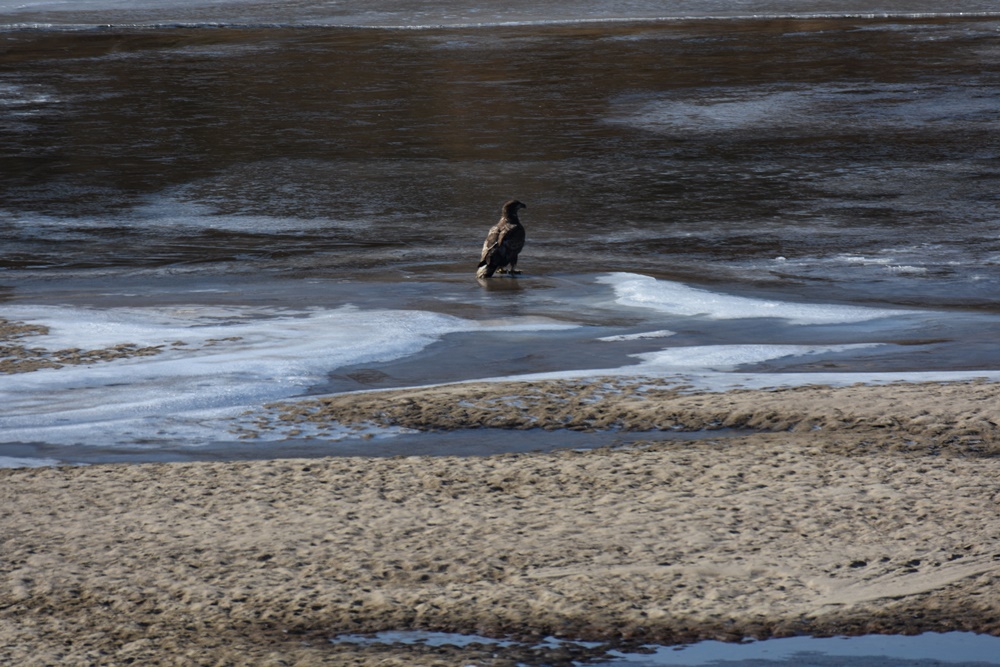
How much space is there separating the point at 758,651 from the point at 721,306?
4.44m

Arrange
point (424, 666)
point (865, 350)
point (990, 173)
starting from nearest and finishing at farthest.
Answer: point (424, 666) < point (865, 350) < point (990, 173)

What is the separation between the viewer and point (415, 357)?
6.63 metres

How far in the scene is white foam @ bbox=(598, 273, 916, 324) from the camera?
7504mm

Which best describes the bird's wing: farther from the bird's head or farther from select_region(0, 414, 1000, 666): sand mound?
select_region(0, 414, 1000, 666): sand mound

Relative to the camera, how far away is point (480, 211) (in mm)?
11086

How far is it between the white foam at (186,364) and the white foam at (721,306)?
84cm

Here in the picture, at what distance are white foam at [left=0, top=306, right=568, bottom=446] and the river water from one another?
0.9 inches

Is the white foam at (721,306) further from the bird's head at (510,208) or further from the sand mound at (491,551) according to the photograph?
the sand mound at (491,551)

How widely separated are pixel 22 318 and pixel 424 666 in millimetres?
4682

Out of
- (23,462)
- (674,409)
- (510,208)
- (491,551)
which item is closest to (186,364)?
(23,462)

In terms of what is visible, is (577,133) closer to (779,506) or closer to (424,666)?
(779,506)

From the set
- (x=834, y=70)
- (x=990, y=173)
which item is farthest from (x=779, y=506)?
(x=834, y=70)

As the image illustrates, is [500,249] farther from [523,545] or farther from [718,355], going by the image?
[523,545]

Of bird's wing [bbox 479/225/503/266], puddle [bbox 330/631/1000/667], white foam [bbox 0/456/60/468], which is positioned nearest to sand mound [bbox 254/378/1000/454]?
white foam [bbox 0/456/60/468]
